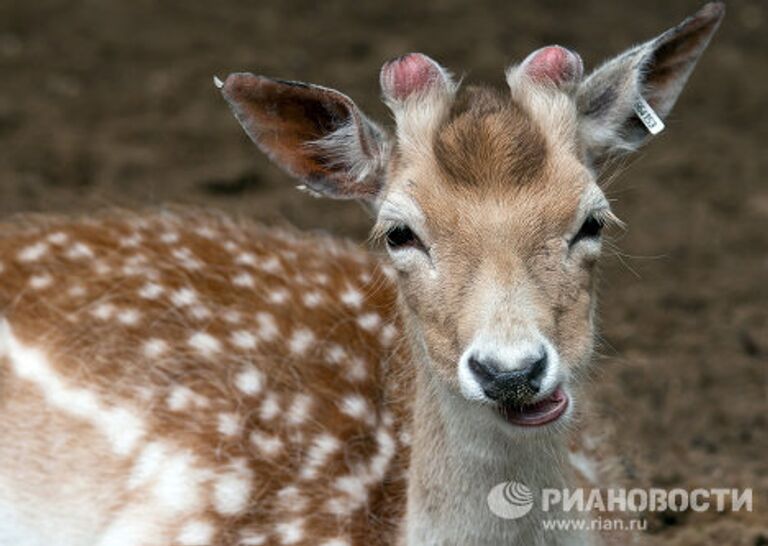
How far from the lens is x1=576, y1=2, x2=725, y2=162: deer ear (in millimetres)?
3789

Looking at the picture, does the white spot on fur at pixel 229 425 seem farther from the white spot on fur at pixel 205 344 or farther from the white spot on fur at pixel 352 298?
the white spot on fur at pixel 352 298

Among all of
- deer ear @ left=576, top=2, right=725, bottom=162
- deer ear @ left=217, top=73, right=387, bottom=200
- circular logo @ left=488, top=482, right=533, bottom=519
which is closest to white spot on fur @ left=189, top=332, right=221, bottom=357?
deer ear @ left=217, top=73, right=387, bottom=200

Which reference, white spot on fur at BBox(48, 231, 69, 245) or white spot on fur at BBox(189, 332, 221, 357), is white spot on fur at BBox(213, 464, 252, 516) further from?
white spot on fur at BBox(48, 231, 69, 245)

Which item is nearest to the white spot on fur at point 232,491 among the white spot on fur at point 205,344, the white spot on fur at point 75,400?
the white spot on fur at point 75,400

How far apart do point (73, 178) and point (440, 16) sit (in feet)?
10.2

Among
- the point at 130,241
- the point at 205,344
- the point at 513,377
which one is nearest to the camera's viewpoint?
the point at 513,377

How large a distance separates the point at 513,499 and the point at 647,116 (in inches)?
39.3

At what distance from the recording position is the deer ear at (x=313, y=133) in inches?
148

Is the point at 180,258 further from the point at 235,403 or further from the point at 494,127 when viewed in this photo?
the point at 494,127

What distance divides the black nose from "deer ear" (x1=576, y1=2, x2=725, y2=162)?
79cm

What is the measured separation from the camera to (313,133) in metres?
3.88

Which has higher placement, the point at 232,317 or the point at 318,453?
the point at 232,317

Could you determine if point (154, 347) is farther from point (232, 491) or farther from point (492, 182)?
point (492, 182)

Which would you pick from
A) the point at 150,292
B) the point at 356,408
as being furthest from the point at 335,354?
the point at 150,292
